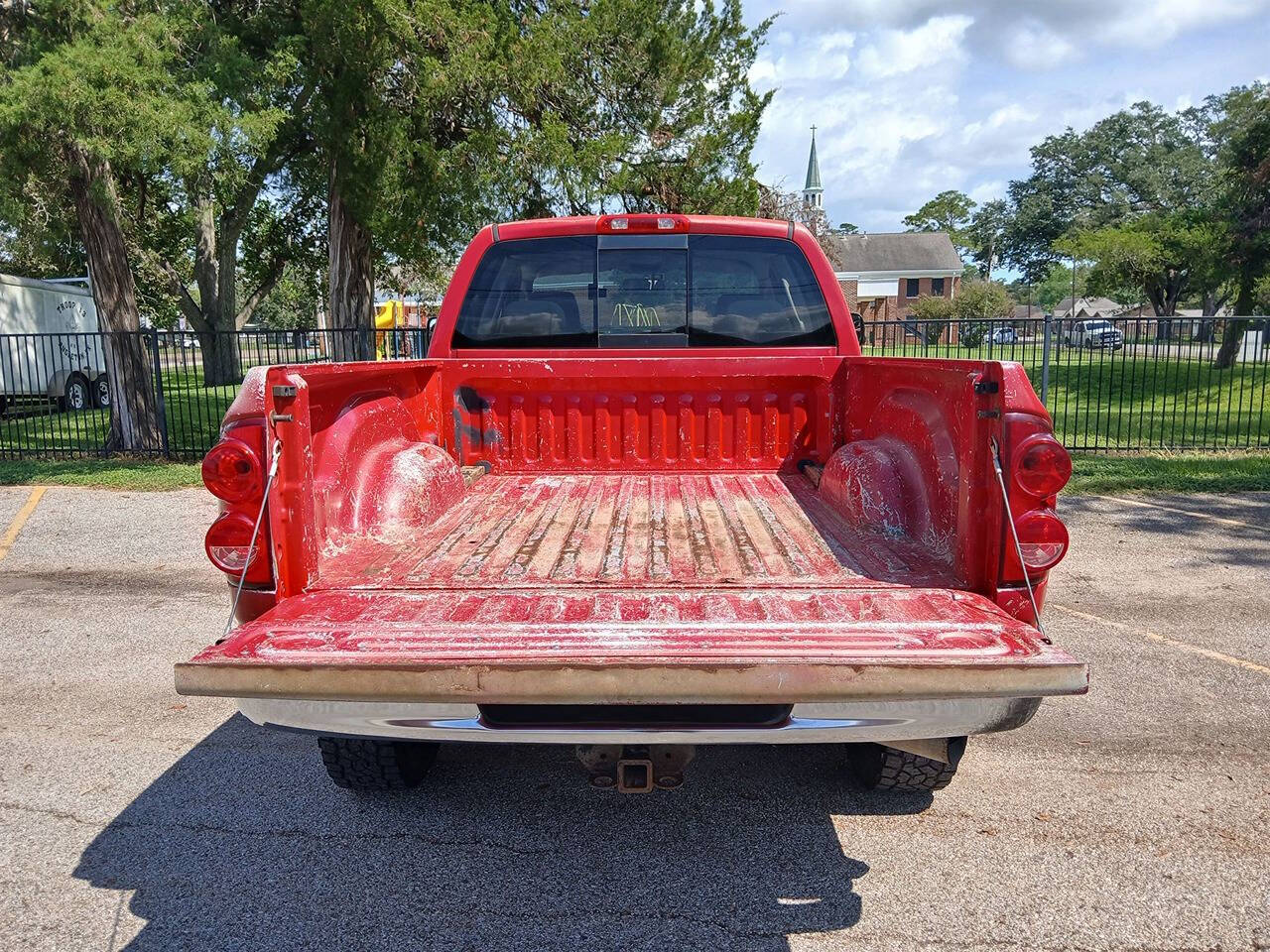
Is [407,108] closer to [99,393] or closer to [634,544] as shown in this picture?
[634,544]

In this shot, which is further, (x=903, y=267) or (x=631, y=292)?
(x=903, y=267)

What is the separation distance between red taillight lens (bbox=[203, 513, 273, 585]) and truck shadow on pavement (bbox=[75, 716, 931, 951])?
1.05 m

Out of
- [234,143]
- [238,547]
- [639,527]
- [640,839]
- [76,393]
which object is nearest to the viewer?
[238,547]

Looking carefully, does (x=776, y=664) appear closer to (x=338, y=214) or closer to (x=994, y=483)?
(x=994, y=483)

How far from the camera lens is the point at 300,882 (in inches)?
118

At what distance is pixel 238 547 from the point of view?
2.75 metres

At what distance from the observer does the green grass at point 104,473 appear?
10.8 m

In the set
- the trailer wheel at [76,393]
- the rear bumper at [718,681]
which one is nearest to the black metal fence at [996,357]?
the trailer wheel at [76,393]

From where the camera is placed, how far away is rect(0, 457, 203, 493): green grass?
35.4 feet

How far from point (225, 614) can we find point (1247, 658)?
594cm

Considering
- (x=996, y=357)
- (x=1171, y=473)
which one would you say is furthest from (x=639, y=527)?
(x=996, y=357)

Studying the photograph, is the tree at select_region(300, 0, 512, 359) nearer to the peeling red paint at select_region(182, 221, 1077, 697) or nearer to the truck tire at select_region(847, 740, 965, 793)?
the peeling red paint at select_region(182, 221, 1077, 697)

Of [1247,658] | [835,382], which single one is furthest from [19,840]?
[1247,658]

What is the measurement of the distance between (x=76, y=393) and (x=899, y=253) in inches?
2400
